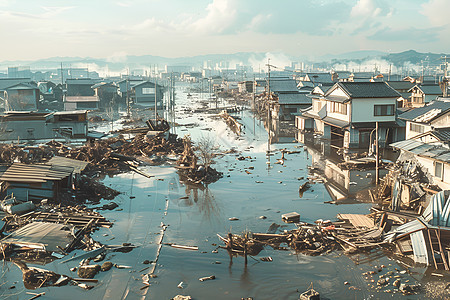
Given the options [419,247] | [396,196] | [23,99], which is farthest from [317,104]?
[23,99]

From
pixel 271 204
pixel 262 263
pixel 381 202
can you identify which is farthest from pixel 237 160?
pixel 262 263

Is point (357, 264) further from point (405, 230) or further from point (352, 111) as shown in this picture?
point (352, 111)

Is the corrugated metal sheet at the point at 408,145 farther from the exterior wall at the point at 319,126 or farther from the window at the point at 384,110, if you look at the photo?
the exterior wall at the point at 319,126

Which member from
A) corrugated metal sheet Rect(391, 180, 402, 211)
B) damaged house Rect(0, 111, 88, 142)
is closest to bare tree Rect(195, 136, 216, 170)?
corrugated metal sheet Rect(391, 180, 402, 211)

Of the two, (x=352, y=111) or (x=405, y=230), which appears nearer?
(x=405, y=230)

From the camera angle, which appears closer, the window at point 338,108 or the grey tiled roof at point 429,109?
the grey tiled roof at point 429,109

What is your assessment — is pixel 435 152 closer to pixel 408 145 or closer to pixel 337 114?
pixel 408 145

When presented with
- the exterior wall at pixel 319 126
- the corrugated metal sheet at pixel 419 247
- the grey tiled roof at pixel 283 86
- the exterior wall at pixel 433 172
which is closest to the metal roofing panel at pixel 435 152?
the exterior wall at pixel 433 172
